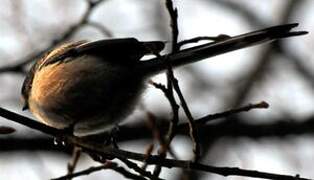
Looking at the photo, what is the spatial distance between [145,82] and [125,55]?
174 mm

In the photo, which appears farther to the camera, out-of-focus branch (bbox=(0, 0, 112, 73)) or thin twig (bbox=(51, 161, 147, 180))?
out-of-focus branch (bbox=(0, 0, 112, 73))

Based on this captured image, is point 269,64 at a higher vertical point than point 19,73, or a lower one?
higher

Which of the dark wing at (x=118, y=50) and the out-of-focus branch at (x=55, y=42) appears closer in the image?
the dark wing at (x=118, y=50)

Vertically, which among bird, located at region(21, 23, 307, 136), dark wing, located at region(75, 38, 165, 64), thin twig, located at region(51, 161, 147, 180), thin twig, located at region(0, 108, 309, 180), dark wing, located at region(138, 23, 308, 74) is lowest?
thin twig, located at region(51, 161, 147, 180)

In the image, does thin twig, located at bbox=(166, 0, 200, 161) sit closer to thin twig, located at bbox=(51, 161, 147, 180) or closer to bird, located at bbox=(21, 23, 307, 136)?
thin twig, located at bbox=(51, 161, 147, 180)

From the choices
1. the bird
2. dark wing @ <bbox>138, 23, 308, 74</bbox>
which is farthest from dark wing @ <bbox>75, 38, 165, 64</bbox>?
dark wing @ <bbox>138, 23, 308, 74</bbox>

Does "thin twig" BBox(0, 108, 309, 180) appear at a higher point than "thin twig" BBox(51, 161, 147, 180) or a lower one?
higher

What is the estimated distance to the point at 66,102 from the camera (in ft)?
11.6

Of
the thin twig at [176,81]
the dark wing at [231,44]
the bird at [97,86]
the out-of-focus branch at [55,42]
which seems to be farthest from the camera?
the out-of-focus branch at [55,42]

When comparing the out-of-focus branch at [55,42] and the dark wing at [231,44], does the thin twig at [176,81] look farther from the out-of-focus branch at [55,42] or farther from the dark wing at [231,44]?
the out-of-focus branch at [55,42]

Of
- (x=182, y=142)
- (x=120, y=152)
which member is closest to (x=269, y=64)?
(x=182, y=142)

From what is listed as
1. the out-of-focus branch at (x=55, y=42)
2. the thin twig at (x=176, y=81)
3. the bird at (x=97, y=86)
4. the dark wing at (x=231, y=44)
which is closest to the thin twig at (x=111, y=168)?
the thin twig at (x=176, y=81)

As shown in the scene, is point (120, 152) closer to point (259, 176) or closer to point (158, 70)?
point (259, 176)

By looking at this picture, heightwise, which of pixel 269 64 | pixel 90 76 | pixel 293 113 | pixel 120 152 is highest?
pixel 269 64
